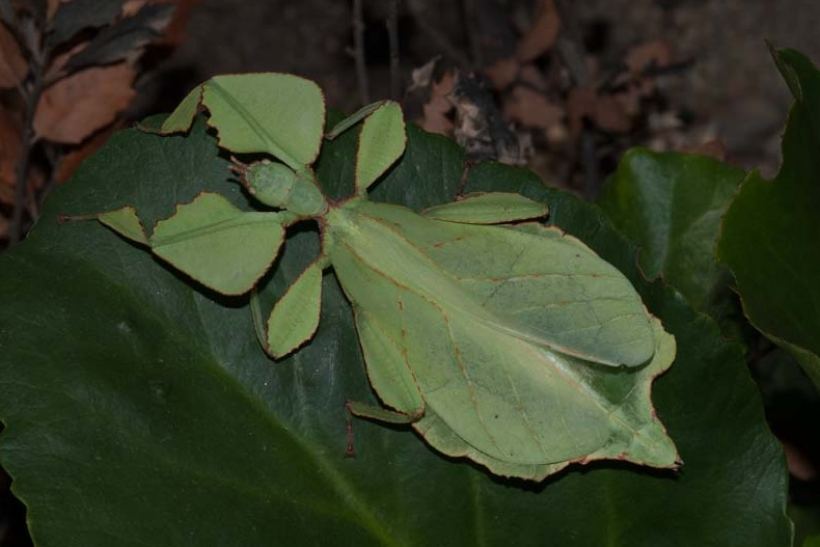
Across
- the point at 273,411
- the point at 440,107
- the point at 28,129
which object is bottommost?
the point at 273,411

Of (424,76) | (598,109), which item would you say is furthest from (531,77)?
(424,76)

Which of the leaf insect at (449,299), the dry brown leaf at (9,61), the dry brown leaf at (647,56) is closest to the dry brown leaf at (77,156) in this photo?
the dry brown leaf at (9,61)

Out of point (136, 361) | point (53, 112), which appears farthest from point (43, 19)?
point (136, 361)

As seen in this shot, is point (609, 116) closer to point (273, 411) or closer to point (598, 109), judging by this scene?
point (598, 109)

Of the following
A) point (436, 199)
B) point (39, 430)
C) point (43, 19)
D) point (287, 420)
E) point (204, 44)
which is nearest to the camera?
point (39, 430)

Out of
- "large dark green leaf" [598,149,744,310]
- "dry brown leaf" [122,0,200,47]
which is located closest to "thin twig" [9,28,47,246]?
"dry brown leaf" [122,0,200,47]

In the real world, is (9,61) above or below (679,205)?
above

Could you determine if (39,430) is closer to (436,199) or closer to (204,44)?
(436,199)
